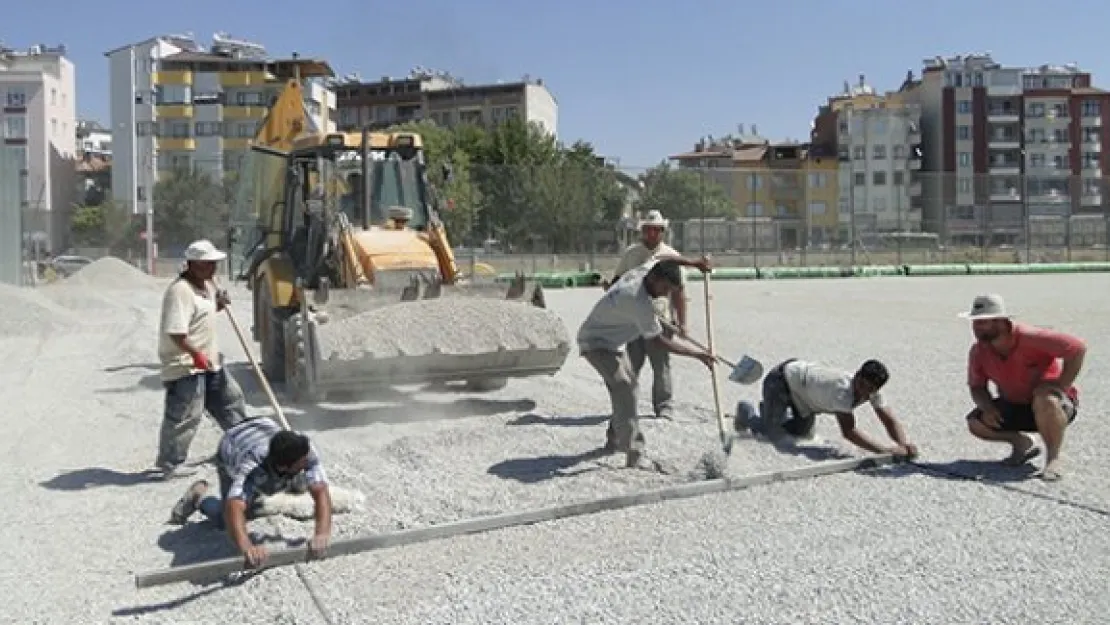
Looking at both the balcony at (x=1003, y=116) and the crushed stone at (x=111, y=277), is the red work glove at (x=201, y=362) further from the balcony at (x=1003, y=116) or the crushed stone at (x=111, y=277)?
the balcony at (x=1003, y=116)

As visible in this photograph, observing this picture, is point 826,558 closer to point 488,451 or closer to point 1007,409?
point 1007,409

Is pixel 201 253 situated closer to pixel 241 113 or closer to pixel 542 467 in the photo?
pixel 542 467

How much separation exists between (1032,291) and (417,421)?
22.7 metres

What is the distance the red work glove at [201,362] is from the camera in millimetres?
6975

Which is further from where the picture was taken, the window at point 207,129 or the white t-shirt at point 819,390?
the window at point 207,129

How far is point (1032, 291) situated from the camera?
91.5 feet

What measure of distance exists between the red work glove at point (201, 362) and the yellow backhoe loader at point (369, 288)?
5.74 feet

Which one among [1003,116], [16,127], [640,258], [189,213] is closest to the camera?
[640,258]

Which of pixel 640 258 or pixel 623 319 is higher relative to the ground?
pixel 640 258

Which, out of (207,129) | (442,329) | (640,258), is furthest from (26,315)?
(207,129)

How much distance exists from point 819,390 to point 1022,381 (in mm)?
1236

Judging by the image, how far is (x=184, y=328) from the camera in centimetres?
695

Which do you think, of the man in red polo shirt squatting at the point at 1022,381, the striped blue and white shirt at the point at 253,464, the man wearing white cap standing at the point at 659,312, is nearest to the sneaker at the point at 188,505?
the striped blue and white shirt at the point at 253,464

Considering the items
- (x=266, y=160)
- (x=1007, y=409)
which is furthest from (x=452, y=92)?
(x=1007, y=409)
